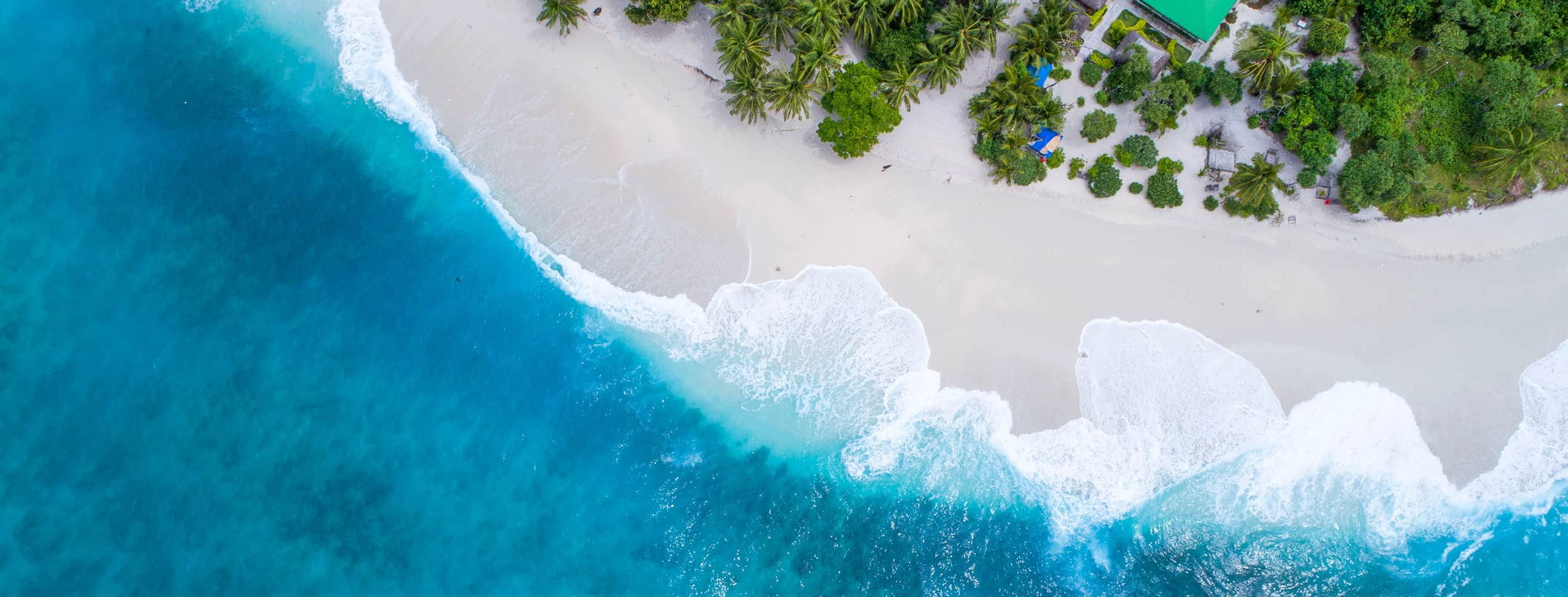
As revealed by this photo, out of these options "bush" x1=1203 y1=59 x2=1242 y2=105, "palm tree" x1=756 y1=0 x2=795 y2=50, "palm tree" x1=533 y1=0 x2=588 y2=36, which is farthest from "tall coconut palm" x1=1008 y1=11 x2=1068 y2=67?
"palm tree" x1=533 y1=0 x2=588 y2=36

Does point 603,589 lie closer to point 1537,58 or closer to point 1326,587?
point 1326,587

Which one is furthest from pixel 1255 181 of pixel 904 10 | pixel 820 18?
pixel 820 18

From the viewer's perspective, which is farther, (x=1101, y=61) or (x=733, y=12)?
(x=1101, y=61)

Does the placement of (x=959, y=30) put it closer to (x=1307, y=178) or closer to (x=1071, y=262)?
(x=1071, y=262)

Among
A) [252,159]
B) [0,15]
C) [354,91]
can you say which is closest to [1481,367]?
[354,91]

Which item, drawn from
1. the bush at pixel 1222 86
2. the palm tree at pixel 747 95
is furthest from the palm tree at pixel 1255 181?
the palm tree at pixel 747 95

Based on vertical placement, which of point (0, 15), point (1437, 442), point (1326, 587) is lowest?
point (0, 15)

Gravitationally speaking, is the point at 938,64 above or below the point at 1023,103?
below
